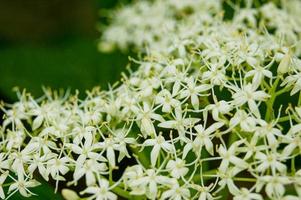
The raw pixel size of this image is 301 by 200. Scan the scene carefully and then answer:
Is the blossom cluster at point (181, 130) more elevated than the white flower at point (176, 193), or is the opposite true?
the blossom cluster at point (181, 130)

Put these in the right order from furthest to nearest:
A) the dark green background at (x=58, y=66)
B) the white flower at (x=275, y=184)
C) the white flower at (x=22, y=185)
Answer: the dark green background at (x=58, y=66), the white flower at (x=22, y=185), the white flower at (x=275, y=184)

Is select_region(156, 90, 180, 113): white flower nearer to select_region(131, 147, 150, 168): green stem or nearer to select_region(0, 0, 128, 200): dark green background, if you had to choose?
select_region(131, 147, 150, 168): green stem

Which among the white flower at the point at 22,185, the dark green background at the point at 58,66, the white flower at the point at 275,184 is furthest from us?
the dark green background at the point at 58,66

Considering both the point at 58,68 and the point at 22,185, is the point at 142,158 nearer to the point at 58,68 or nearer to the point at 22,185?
the point at 22,185

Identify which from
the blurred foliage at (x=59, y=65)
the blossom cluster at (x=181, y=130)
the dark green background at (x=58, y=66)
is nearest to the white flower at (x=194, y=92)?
the blossom cluster at (x=181, y=130)

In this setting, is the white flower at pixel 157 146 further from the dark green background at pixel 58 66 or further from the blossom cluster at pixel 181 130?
the dark green background at pixel 58 66

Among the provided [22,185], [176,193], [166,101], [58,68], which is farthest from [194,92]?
[58,68]

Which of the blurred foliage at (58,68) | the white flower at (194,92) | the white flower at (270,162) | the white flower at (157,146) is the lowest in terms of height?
the white flower at (270,162)

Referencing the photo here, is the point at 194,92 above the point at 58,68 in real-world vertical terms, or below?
below

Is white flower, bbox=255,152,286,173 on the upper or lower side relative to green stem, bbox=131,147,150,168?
lower

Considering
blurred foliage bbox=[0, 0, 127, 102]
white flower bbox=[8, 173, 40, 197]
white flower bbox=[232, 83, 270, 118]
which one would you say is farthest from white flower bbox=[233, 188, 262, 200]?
blurred foliage bbox=[0, 0, 127, 102]
